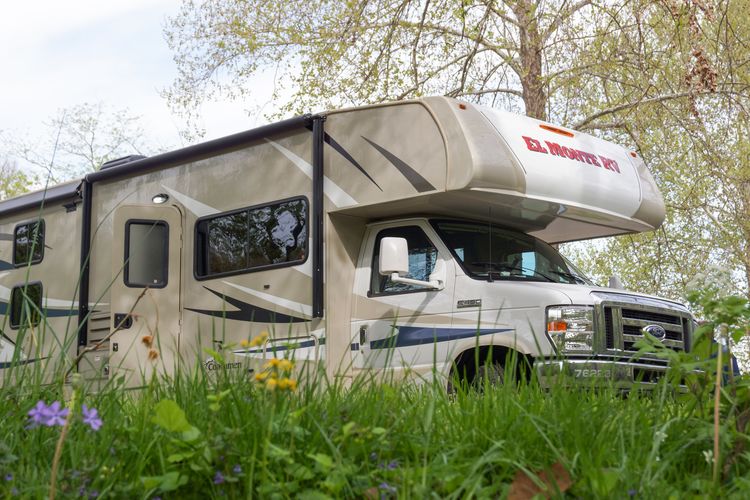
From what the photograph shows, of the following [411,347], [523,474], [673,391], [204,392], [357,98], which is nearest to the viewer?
[523,474]

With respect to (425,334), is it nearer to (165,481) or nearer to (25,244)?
(165,481)

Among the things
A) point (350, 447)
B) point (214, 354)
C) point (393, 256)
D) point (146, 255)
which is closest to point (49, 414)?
point (214, 354)

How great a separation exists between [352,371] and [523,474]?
4.15m

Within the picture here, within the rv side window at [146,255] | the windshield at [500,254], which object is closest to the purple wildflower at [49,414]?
the windshield at [500,254]

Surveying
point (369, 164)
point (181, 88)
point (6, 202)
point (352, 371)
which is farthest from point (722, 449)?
point (181, 88)

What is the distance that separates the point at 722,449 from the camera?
9.66 feet

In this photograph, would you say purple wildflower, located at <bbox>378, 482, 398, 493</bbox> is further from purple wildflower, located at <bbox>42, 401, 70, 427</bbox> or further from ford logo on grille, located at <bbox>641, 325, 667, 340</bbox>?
ford logo on grille, located at <bbox>641, 325, 667, 340</bbox>

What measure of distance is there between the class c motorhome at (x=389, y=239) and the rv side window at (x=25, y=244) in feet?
4.54

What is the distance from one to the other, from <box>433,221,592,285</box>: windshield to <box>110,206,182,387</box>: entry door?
2.88 m

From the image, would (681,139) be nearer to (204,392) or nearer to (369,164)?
(369,164)

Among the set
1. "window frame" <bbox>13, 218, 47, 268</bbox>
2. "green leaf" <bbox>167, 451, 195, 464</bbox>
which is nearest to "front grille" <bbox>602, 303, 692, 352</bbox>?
"green leaf" <bbox>167, 451, 195, 464</bbox>

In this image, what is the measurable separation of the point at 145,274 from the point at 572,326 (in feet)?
14.7

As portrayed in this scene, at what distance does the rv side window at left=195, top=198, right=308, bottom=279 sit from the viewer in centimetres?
806

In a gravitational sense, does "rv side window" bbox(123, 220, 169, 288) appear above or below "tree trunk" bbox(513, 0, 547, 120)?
below
